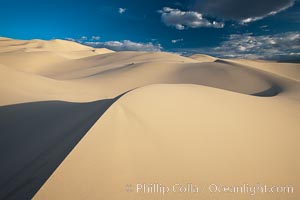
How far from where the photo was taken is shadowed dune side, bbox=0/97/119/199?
333 cm

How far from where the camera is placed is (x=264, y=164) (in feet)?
12.6

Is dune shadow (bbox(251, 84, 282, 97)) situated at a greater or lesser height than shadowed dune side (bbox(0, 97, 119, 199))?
greater

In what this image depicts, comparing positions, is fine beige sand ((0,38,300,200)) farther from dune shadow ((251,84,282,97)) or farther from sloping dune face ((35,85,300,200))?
dune shadow ((251,84,282,97))

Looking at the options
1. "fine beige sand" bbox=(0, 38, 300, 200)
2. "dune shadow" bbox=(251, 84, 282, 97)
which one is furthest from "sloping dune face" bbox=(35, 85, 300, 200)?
"dune shadow" bbox=(251, 84, 282, 97)

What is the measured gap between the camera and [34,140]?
5.11 meters

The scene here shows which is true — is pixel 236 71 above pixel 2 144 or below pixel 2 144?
above

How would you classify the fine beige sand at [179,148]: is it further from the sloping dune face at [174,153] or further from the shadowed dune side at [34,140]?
the shadowed dune side at [34,140]

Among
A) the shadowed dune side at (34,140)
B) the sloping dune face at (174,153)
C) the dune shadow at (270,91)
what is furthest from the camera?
the dune shadow at (270,91)

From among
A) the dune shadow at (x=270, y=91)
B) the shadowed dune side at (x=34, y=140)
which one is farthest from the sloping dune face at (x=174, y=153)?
the dune shadow at (x=270, y=91)

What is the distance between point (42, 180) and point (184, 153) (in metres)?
2.40

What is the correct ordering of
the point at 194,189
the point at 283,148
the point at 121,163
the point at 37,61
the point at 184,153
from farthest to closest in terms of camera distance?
the point at 37,61
the point at 283,148
the point at 184,153
the point at 121,163
the point at 194,189

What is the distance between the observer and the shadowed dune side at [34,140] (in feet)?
10.9

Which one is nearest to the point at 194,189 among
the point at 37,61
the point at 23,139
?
the point at 23,139

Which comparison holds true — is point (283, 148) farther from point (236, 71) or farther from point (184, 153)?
point (236, 71)
